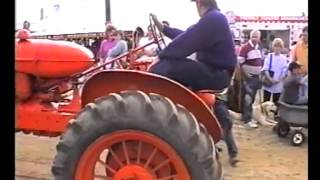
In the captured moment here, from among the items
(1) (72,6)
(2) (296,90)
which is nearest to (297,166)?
(2) (296,90)

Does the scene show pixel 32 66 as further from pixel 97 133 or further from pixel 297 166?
pixel 297 166

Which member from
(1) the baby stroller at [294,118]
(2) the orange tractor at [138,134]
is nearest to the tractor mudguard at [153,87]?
(2) the orange tractor at [138,134]

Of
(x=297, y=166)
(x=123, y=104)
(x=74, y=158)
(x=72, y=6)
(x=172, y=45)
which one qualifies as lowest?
(x=297, y=166)

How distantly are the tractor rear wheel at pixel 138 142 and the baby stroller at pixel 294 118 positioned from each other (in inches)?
127

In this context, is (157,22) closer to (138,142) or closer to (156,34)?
(156,34)

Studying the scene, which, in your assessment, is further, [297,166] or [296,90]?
[296,90]

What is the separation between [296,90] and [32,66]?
3.35 meters

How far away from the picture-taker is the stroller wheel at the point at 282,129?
667 cm

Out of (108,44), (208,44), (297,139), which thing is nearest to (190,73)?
(208,44)

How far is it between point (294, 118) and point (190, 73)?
9.71ft

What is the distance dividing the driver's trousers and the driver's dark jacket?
0.05 m

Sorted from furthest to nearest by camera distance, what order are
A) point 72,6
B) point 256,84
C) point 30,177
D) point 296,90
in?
point 72,6 → point 256,84 → point 296,90 → point 30,177

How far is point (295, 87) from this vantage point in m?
6.29

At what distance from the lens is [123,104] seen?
3105mm
